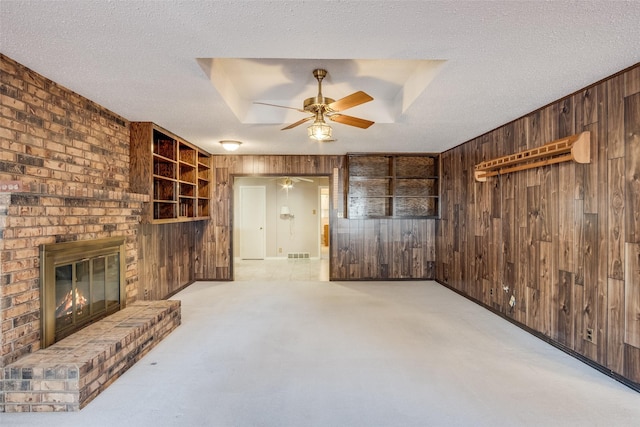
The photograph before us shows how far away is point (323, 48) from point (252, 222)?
6802 millimetres

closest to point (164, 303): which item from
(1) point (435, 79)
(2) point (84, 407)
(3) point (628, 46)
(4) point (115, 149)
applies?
(2) point (84, 407)

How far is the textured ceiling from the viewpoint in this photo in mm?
1545

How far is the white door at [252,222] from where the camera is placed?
828 centimetres

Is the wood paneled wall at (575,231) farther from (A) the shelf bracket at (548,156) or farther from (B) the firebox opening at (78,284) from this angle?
(B) the firebox opening at (78,284)

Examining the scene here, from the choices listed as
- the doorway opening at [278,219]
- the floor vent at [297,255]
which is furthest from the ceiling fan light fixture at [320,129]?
the floor vent at [297,255]

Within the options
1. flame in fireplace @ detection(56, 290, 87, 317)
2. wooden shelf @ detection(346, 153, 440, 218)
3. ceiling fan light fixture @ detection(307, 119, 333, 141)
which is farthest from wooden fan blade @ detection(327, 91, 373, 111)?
wooden shelf @ detection(346, 153, 440, 218)

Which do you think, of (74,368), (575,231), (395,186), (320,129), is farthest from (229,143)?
(575,231)

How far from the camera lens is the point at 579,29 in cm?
172

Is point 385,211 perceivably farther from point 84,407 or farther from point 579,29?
point 84,407

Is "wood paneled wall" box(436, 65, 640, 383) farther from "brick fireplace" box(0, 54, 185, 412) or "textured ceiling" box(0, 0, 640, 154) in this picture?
"brick fireplace" box(0, 54, 185, 412)

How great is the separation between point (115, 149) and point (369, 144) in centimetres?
330

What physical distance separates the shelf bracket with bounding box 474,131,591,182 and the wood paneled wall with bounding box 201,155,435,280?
2111 millimetres

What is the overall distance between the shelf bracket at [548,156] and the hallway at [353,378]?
1.69 m

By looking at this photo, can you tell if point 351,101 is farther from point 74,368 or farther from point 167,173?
point 167,173
